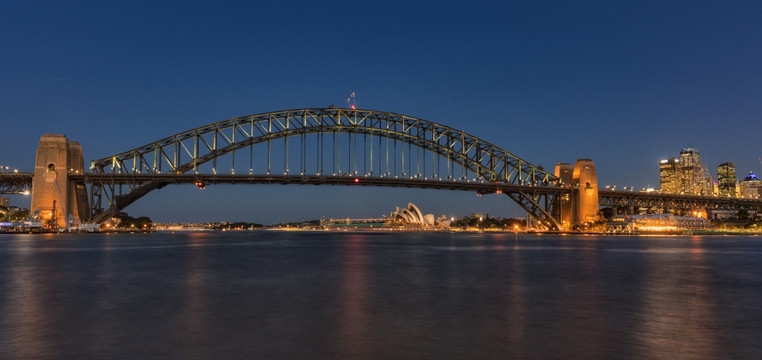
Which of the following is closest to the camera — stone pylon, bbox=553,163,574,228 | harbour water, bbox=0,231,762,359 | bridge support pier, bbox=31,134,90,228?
harbour water, bbox=0,231,762,359

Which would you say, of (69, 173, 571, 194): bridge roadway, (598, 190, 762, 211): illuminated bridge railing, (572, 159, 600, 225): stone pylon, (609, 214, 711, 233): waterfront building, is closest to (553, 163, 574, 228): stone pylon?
(572, 159, 600, 225): stone pylon

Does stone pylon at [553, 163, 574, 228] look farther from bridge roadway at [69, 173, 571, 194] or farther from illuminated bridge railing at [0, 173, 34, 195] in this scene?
illuminated bridge railing at [0, 173, 34, 195]

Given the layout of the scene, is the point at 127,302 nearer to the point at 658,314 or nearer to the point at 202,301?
the point at 202,301

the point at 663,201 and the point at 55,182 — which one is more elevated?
the point at 55,182

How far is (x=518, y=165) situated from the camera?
93.0 m

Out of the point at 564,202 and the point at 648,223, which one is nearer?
the point at 564,202

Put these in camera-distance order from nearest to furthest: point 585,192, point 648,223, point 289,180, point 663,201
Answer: point 289,180 < point 585,192 < point 663,201 < point 648,223

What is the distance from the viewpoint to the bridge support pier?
2803 inches

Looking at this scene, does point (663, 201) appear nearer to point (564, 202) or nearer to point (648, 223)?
point (648, 223)

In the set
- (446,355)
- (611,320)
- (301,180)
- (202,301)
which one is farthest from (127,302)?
(301,180)

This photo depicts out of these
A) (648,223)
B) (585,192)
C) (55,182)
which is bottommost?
(648,223)

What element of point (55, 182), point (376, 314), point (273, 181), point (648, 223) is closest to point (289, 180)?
point (273, 181)

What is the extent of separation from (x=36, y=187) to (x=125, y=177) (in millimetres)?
10197

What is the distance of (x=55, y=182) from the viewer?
7100 cm
